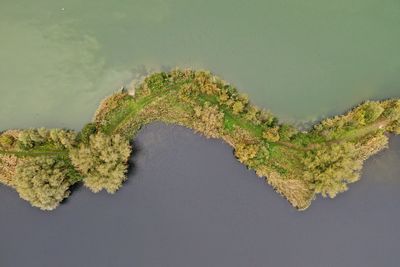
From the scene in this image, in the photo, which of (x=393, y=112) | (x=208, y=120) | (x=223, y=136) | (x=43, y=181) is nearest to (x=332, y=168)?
(x=393, y=112)

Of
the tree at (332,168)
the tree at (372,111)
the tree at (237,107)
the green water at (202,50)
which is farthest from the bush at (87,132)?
the tree at (372,111)

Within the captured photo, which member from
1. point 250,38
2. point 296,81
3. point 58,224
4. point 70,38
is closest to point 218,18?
point 250,38

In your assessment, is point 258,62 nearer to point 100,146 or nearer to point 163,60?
point 163,60

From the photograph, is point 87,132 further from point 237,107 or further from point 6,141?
point 237,107

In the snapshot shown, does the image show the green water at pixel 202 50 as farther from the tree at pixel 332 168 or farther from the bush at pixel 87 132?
the tree at pixel 332 168

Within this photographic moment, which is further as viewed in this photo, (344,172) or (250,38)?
(250,38)

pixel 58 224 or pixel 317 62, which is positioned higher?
pixel 317 62

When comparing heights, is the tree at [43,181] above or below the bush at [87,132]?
below
